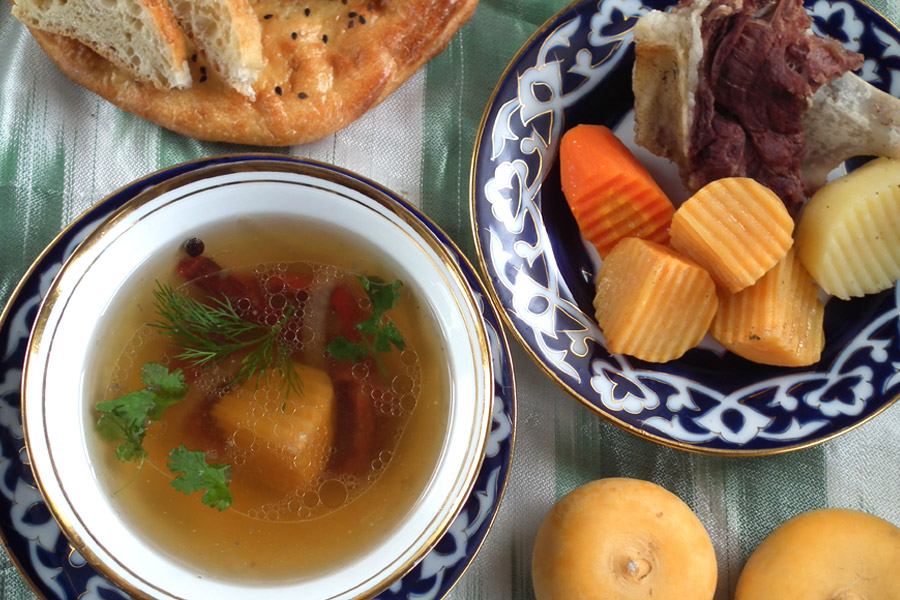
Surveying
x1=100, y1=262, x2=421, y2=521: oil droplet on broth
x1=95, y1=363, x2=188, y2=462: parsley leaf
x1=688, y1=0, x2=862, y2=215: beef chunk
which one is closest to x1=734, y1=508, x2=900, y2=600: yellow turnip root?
x1=688, y1=0, x2=862, y2=215: beef chunk

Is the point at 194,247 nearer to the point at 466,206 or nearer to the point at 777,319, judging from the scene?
the point at 466,206

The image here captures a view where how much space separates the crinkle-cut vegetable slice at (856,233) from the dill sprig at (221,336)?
2.68ft

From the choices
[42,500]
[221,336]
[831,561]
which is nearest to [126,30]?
[221,336]

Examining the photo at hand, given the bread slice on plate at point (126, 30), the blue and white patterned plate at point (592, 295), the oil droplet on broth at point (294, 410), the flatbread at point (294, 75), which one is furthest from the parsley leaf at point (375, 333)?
the bread slice on plate at point (126, 30)

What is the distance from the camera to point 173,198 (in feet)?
3.41

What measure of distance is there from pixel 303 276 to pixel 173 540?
40cm

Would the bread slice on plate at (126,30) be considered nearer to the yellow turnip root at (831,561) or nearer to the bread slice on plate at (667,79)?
the bread slice on plate at (667,79)

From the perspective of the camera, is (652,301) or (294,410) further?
(652,301)

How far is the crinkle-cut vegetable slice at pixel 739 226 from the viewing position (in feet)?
4.00

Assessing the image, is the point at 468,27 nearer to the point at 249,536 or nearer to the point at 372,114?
the point at 372,114

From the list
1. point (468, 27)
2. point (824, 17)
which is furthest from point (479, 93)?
point (824, 17)

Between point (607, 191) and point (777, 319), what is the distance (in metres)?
0.33

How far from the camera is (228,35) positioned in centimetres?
117

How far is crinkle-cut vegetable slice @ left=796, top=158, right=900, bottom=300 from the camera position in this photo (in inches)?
48.8
